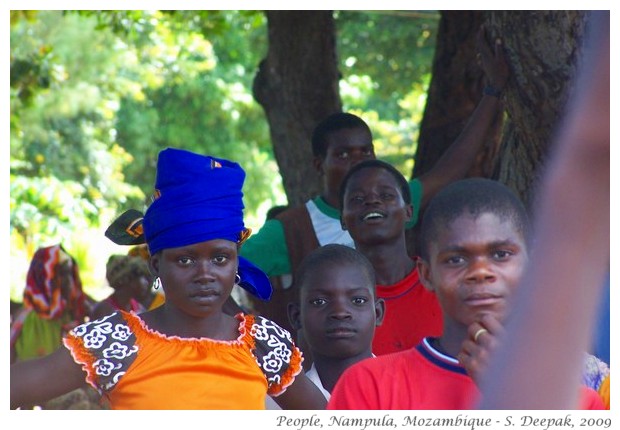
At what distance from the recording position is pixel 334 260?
3.60m

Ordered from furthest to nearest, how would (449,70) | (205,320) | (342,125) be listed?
(449,70) → (342,125) → (205,320)

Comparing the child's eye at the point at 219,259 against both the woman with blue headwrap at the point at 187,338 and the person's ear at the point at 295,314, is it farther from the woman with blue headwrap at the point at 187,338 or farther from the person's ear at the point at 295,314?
the person's ear at the point at 295,314

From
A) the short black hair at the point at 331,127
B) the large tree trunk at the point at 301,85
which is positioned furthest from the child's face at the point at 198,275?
the large tree trunk at the point at 301,85

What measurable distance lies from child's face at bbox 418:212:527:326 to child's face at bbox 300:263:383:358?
98cm

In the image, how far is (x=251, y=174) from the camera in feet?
77.0

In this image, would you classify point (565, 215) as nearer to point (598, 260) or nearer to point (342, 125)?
point (598, 260)

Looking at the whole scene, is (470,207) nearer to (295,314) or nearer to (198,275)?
(198,275)

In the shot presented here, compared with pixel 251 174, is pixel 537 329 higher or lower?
higher

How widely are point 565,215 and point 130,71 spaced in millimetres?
23899

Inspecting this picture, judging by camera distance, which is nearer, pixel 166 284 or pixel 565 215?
pixel 565 215

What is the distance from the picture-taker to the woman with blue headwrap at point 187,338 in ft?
9.36
